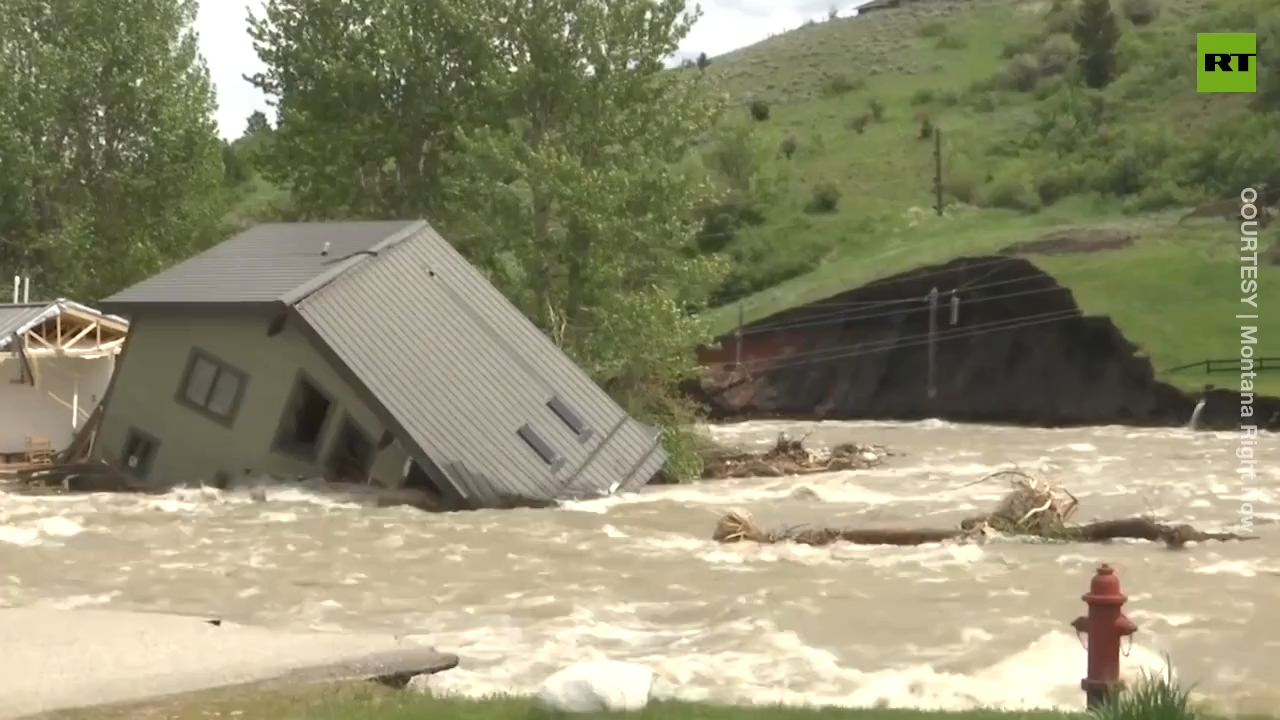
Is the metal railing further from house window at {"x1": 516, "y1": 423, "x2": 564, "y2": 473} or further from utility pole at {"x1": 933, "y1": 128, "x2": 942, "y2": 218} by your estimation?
utility pole at {"x1": 933, "y1": 128, "x2": 942, "y2": 218}

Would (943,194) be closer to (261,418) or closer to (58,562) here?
(261,418)

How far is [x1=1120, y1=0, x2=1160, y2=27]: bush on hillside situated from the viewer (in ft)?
334

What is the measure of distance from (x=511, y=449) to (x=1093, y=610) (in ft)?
59.4

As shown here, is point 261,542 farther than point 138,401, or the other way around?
point 138,401

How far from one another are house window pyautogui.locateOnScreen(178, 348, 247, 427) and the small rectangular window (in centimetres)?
505

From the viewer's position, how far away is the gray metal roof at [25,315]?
35156 millimetres

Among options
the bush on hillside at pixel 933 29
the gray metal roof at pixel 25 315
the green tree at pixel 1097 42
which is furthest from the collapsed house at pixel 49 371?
the bush on hillside at pixel 933 29

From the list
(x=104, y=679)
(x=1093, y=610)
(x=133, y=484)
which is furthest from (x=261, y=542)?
(x=1093, y=610)

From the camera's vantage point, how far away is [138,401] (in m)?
29.7

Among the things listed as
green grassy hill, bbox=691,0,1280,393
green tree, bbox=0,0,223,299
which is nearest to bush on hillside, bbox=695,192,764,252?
green grassy hill, bbox=691,0,1280,393

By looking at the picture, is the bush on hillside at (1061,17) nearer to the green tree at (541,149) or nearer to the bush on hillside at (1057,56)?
the bush on hillside at (1057,56)

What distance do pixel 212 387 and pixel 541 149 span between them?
31.6 ft

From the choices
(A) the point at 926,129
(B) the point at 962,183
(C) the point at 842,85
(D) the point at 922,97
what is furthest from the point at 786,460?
(C) the point at 842,85

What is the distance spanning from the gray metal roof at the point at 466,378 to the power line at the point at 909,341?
23961mm
